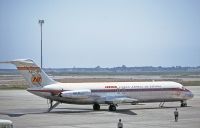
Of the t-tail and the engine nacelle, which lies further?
the engine nacelle

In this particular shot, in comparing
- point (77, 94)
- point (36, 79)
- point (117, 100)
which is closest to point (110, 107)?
point (117, 100)

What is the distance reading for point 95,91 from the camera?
5606 centimetres

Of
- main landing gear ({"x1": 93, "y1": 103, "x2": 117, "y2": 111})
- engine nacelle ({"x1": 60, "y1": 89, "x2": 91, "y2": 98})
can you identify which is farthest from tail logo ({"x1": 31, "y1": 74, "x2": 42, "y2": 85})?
main landing gear ({"x1": 93, "y1": 103, "x2": 117, "y2": 111})

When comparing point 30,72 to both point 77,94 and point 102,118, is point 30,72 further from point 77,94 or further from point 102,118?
point 102,118

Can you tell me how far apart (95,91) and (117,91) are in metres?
2.95

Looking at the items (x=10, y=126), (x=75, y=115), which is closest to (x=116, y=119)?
(x=75, y=115)

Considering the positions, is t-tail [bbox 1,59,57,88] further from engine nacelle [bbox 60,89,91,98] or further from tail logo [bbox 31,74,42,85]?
engine nacelle [bbox 60,89,91,98]

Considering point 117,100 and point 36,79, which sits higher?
point 36,79

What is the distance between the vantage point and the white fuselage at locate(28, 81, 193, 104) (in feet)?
176

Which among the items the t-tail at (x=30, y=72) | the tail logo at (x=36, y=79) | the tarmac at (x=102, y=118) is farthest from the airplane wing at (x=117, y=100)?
the tail logo at (x=36, y=79)

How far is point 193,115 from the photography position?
51.1m

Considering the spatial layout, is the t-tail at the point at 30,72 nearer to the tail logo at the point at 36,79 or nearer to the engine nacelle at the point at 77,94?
the tail logo at the point at 36,79

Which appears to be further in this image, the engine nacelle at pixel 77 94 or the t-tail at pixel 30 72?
the engine nacelle at pixel 77 94

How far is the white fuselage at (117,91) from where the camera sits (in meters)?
53.6
